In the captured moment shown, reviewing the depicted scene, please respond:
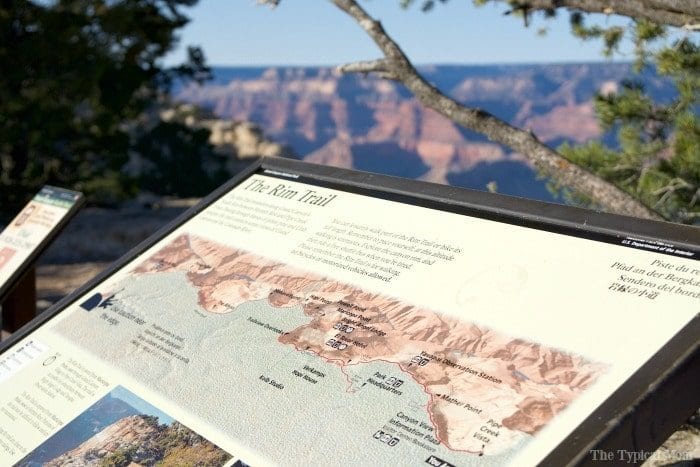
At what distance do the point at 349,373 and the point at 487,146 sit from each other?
141127mm

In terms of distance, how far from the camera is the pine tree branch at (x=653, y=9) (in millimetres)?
2946

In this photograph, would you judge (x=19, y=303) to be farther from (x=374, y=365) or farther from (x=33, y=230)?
(x=374, y=365)

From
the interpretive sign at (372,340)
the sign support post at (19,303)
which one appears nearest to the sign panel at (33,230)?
the sign support post at (19,303)

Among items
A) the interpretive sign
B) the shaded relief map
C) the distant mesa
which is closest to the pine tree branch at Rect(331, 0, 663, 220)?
the interpretive sign

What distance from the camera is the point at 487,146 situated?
140m

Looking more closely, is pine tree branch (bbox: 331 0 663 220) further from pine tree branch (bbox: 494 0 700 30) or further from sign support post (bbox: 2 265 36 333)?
sign support post (bbox: 2 265 36 333)

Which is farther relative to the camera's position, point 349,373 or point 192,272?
point 192,272

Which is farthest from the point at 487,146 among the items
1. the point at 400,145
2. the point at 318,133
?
the point at 318,133

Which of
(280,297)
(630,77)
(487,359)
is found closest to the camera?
(487,359)

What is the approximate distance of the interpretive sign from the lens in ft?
4.24

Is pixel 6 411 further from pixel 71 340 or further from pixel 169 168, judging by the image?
pixel 169 168

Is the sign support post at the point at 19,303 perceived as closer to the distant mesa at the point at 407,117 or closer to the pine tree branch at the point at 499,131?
the pine tree branch at the point at 499,131

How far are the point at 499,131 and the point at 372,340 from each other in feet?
6.99

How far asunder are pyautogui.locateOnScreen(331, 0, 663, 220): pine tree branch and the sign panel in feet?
4.94
